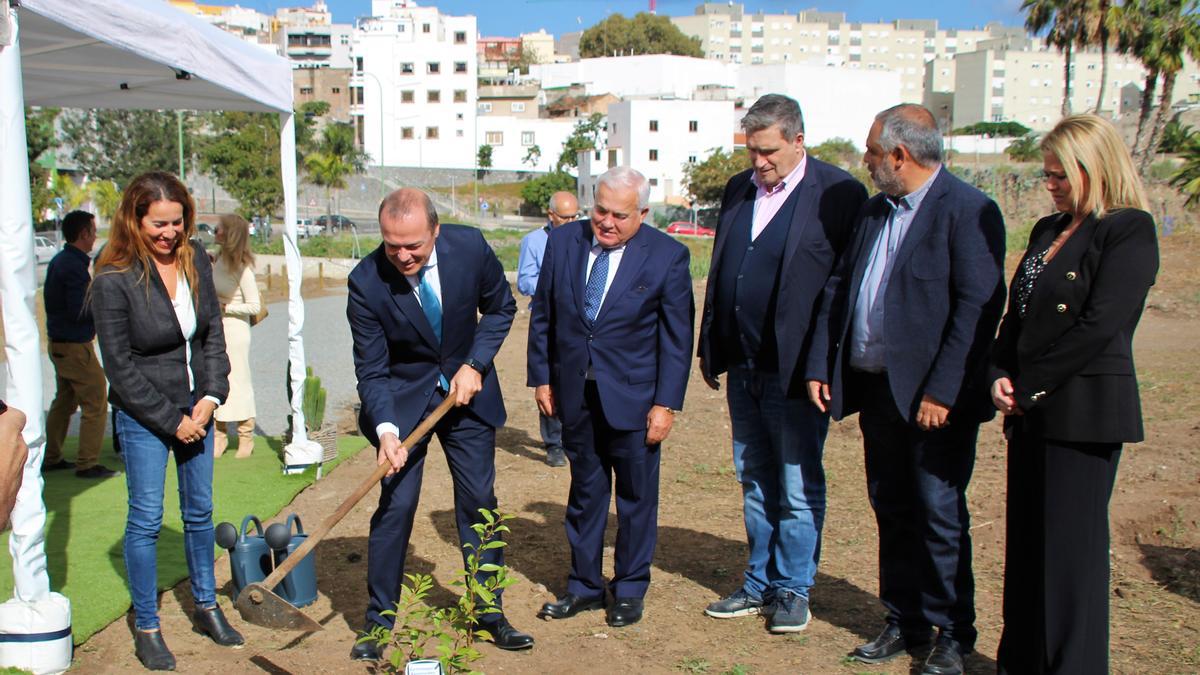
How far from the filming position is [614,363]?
4.29m

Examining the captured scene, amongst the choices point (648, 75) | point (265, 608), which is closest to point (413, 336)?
point (265, 608)

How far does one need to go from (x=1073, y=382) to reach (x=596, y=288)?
1.86 m

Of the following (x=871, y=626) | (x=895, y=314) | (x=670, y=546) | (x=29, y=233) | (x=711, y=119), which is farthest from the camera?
(x=711, y=119)

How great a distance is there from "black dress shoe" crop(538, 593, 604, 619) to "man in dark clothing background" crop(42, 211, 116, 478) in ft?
12.3

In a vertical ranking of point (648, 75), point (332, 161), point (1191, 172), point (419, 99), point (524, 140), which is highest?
point (648, 75)

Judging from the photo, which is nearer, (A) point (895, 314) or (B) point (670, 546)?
(A) point (895, 314)

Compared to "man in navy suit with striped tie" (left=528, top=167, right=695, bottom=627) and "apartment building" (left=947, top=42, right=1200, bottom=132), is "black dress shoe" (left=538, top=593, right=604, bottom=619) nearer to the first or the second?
"man in navy suit with striped tie" (left=528, top=167, right=695, bottom=627)

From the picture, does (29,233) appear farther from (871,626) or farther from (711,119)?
(711,119)

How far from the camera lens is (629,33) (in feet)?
363

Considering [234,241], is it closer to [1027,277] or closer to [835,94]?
[1027,277]

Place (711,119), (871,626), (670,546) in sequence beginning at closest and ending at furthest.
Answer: (871,626) < (670,546) < (711,119)

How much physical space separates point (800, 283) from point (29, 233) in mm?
2924

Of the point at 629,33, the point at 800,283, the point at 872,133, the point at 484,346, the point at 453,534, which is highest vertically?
the point at 629,33

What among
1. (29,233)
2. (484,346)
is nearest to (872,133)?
(484,346)
